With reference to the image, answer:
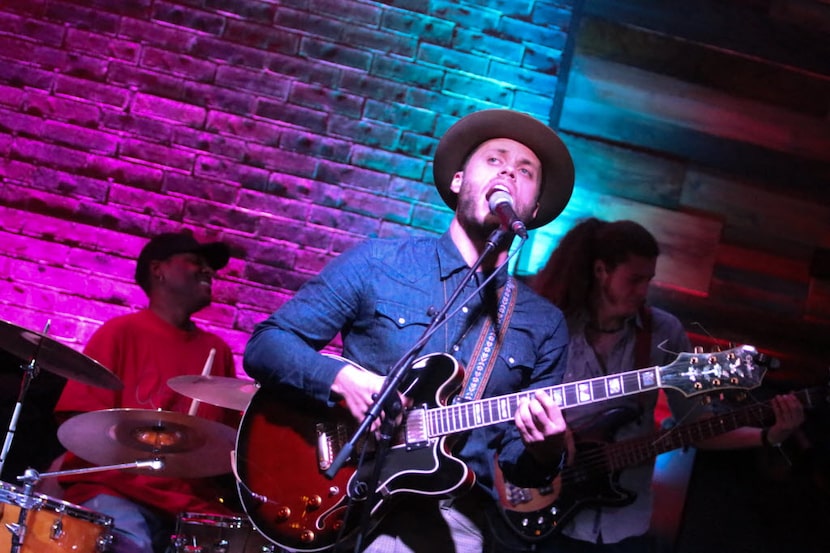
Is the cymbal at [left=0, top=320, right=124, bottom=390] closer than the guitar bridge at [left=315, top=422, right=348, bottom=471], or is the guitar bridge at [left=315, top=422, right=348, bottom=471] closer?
the guitar bridge at [left=315, top=422, right=348, bottom=471]

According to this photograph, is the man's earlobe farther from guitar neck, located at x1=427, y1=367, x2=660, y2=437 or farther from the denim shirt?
guitar neck, located at x1=427, y1=367, x2=660, y2=437

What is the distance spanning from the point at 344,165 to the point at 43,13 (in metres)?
1.87

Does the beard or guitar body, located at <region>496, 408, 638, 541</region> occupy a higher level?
the beard

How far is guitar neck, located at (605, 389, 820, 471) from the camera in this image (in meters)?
3.98

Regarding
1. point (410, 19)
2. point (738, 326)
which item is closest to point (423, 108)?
point (410, 19)

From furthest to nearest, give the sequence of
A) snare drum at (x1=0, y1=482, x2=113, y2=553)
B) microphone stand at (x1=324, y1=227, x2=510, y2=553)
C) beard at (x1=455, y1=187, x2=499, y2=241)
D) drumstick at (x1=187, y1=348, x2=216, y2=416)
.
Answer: drumstick at (x1=187, y1=348, x2=216, y2=416)
snare drum at (x1=0, y1=482, x2=113, y2=553)
beard at (x1=455, y1=187, x2=499, y2=241)
microphone stand at (x1=324, y1=227, x2=510, y2=553)

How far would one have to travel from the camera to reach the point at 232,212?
185 inches

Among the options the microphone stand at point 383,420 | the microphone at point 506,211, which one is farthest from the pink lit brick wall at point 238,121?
the microphone stand at point 383,420

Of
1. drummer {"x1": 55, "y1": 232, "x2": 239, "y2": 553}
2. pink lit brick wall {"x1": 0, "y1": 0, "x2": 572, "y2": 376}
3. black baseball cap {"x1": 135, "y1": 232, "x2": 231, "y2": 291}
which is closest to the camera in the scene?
drummer {"x1": 55, "y1": 232, "x2": 239, "y2": 553}

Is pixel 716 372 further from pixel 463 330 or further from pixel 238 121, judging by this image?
pixel 238 121

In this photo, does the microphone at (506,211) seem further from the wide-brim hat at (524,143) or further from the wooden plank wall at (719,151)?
the wooden plank wall at (719,151)

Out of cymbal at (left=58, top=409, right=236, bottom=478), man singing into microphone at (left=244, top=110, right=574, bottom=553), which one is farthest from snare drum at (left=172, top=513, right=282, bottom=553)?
man singing into microphone at (left=244, top=110, right=574, bottom=553)

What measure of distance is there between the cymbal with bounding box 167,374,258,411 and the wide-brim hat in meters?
1.23

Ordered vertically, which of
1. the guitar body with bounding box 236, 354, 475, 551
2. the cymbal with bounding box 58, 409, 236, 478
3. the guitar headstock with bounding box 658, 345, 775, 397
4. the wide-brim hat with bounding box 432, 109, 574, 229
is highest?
the wide-brim hat with bounding box 432, 109, 574, 229
